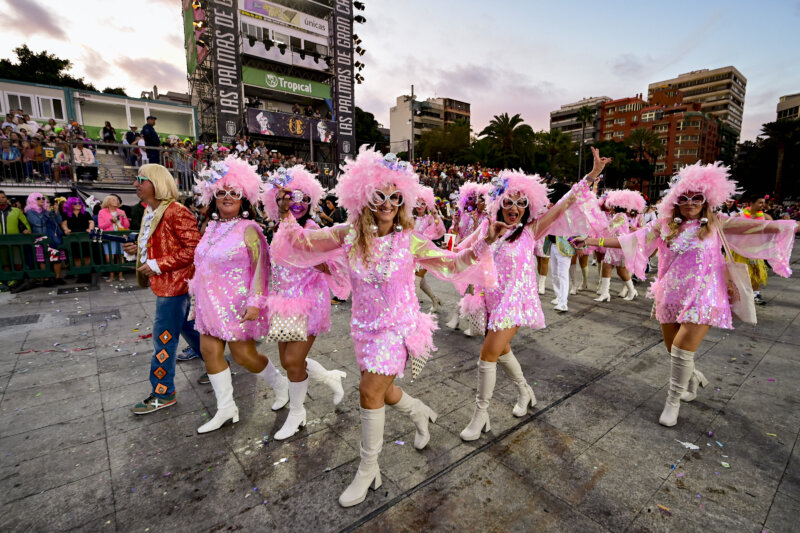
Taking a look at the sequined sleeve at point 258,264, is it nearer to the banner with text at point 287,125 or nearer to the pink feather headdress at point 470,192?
the pink feather headdress at point 470,192

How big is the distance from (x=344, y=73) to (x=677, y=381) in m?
35.0

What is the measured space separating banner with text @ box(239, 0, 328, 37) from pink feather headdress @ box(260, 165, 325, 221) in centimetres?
3234

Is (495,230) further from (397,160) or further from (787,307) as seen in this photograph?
(787,307)

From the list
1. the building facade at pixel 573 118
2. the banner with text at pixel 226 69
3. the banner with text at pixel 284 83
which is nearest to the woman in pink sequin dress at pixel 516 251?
the banner with text at pixel 226 69

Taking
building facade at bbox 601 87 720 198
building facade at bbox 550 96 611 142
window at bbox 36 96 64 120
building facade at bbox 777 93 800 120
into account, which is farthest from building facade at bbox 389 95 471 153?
building facade at bbox 777 93 800 120

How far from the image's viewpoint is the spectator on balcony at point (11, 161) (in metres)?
10.6

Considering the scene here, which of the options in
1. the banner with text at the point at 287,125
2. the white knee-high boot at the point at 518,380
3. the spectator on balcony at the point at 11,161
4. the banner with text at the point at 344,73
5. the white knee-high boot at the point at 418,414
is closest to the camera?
the white knee-high boot at the point at 418,414

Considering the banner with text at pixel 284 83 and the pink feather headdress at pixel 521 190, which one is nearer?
the pink feather headdress at pixel 521 190

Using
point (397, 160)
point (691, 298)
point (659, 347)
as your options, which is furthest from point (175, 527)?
point (659, 347)

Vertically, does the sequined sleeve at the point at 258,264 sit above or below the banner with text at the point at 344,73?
below

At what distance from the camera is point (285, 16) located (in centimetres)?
3081

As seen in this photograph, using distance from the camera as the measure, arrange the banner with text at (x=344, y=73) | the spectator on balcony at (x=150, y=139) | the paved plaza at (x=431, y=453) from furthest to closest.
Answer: the banner with text at (x=344, y=73) < the spectator on balcony at (x=150, y=139) < the paved plaza at (x=431, y=453)

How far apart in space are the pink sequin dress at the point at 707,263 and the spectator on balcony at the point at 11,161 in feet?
49.6

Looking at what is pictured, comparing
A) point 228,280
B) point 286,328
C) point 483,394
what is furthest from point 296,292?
point 483,394
